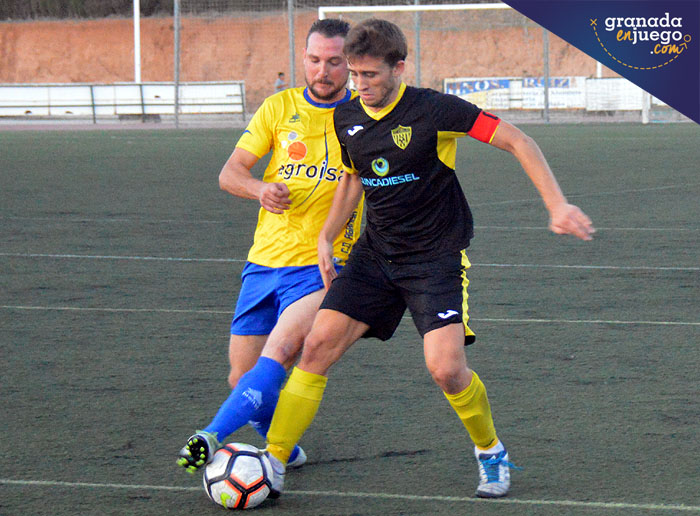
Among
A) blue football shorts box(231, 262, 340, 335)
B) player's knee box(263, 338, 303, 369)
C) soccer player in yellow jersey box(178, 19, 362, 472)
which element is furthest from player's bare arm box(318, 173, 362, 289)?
player's knee box(263, 338, 303, 369)

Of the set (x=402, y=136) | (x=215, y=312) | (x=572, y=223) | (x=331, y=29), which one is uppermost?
(x=331, y=29)

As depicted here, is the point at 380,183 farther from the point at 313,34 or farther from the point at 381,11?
the point at 381,11

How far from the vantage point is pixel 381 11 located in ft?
105

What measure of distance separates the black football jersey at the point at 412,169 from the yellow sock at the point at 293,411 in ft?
1.71

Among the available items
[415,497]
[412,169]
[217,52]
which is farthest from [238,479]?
[217,52]

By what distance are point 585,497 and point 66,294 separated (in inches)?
196

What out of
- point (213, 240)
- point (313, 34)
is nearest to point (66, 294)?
point (213, 240)

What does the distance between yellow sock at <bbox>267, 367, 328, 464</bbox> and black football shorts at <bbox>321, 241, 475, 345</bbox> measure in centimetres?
26

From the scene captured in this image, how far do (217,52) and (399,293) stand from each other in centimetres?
6134

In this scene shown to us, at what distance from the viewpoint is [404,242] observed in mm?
3941

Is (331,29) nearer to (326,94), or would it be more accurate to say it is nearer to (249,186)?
(326,94)

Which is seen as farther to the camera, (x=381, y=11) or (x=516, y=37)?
(x=516, y=37)

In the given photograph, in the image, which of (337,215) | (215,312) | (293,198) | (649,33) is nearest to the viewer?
(337,215)

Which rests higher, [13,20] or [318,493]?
[13,20]
